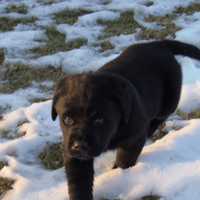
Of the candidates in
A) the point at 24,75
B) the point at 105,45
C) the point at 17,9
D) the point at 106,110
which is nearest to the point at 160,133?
the point at 106,110

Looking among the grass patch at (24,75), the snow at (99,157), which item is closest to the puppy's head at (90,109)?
the snow at (99,157)

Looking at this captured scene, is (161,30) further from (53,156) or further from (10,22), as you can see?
(53,156)

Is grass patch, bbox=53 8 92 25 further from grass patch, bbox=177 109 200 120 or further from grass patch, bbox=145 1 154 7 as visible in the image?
grass patch, bbox=177 109 200 120

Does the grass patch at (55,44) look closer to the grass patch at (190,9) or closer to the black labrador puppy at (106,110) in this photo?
the black labrador puppy at (106,110)

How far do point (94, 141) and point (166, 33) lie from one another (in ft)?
13.0

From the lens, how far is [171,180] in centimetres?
210

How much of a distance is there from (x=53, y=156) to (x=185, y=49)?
187 centimetres

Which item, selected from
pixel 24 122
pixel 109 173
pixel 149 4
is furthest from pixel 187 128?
pixel 149 4

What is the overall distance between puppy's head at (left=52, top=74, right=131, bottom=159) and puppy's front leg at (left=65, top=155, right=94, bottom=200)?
0.71 ft

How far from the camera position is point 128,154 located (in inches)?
84.7

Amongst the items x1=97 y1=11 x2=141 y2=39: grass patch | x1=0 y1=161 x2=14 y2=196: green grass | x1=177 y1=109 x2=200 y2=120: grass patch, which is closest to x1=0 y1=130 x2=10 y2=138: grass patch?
x1=0 y1=161 x2=14 y2=196: green grass

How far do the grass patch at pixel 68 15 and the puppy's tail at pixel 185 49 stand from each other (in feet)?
10.2

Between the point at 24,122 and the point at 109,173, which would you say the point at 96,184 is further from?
the point at 24,122

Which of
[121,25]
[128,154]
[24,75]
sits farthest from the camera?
[121,25]
